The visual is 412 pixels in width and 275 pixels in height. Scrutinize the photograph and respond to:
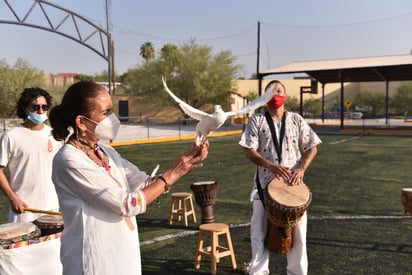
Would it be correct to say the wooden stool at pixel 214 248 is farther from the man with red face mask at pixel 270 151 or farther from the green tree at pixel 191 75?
the green tree at pixel 191 75

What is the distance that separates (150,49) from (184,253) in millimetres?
67335

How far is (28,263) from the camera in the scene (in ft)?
10.6

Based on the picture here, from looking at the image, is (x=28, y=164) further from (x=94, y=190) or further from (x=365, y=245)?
(x=365, y=245)

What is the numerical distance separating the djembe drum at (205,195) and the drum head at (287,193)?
2.31m

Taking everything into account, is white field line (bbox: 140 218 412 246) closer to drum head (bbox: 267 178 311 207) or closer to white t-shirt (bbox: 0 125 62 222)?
white t-shirt (bbox: 0 125 62 222)

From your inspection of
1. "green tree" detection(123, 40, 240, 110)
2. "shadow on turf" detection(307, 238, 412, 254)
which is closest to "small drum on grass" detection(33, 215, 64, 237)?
"shadow on turf" detection(307, 238, 412, 254)

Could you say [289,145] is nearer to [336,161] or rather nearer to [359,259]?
[359,259]

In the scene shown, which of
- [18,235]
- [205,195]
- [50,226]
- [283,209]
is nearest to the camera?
[18,235]

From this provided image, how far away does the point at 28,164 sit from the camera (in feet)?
12.9

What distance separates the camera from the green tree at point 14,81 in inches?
1240

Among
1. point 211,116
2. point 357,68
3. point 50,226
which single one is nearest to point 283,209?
point 50,226

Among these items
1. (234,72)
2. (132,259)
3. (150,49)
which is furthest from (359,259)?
(150,49)

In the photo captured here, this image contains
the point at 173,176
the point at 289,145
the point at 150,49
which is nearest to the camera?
the point at 173,176

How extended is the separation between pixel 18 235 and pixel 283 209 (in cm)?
216
